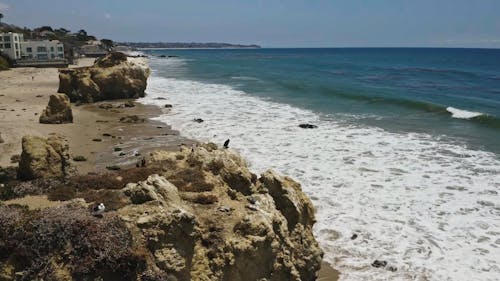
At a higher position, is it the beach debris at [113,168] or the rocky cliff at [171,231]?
the rocky cliff at [171,231]

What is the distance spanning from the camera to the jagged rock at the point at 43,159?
Result: 1501 cm

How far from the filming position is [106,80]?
45000 millimetres

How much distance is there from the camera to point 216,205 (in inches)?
432

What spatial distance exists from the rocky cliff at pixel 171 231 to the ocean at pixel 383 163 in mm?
2816

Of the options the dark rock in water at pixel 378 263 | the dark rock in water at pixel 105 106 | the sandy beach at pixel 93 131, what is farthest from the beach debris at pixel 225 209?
the dark rock in water at pixel 105 106

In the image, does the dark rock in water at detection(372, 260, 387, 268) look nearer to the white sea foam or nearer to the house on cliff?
the white sea foam

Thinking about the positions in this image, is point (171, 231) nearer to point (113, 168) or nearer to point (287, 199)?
point (287, 199)

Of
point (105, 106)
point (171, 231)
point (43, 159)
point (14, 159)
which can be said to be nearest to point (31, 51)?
point (105, 106)

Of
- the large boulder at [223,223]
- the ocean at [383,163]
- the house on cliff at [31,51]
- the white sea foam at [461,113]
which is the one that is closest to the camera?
the large boulder at [223,223]

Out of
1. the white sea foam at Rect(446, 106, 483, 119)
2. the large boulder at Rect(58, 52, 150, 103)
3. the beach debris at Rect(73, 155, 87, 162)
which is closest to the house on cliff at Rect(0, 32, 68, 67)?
the large boulder at Rect(58, 52, 150, 103)

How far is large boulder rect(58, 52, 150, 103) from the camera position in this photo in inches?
1706

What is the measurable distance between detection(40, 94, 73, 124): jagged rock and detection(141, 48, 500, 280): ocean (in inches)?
271

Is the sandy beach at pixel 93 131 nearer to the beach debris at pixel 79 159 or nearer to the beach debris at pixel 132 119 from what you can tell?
the beach debris at pixel 79 159

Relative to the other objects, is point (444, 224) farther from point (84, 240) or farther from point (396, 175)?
point (84, 240)
